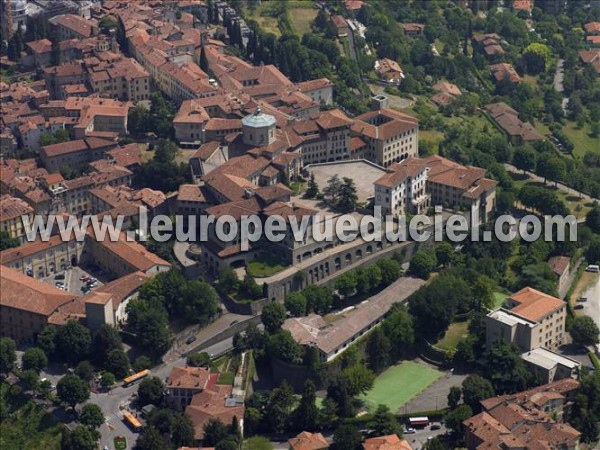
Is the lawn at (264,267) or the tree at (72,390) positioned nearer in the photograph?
the tree at (72,390)

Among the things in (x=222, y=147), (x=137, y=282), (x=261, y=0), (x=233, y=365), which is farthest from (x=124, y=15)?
(x=233, y=365)

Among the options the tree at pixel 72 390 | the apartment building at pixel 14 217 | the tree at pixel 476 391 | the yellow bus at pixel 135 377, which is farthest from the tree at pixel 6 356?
the tree at pixel 476 391

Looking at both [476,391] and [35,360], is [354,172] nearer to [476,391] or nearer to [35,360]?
[476,391]

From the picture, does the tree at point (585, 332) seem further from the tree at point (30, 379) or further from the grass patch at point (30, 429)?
the tree at point (30, 379)

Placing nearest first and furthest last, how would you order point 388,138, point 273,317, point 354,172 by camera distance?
point 273,317 < point 354,172 < point 388,138

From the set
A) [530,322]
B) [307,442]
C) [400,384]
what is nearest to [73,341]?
[307,442]

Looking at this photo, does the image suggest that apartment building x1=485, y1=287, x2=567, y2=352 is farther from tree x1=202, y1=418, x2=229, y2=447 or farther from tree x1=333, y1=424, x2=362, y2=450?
tree x1=202, y1=418, x2=229, y2=447

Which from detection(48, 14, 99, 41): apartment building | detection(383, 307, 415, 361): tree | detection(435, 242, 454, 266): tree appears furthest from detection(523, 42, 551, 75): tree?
detection(383, 307, 415, 361): tree
